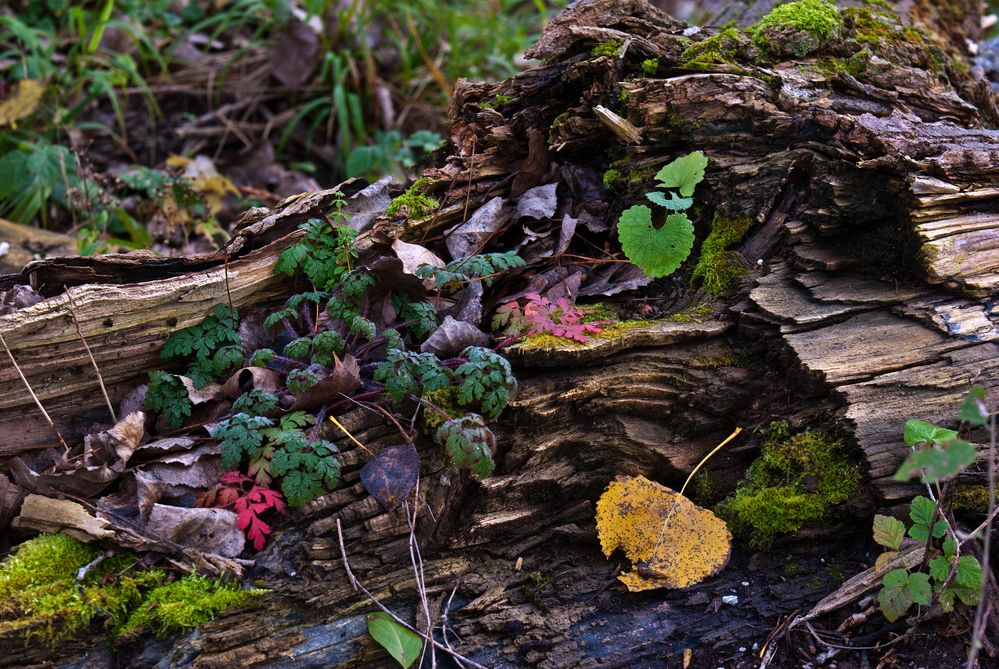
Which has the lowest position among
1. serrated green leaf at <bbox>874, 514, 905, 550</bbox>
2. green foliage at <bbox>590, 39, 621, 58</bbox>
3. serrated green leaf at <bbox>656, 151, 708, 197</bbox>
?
serrated green leaf at <bbox>874, 514, 905, 550</bbox>

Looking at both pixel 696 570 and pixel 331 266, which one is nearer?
pixel 696 570

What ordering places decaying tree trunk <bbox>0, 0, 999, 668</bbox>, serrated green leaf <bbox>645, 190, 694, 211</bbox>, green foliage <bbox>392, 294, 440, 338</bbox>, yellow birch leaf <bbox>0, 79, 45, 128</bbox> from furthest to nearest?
yellow birch leaf <bbox>0, 79, 45, 128</bbox> → serrated green leaf <bbox>645, 190, 694, 211</bbox> → green foliage <bbox>392, 294, 440, 338</bbox> → decaying tree trunk <bbox>0, 0, 999, 668</bbox>

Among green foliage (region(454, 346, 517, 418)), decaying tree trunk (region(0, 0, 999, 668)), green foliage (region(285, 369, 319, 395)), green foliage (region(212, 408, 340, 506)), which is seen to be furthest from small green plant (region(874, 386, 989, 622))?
green foliage (region(285, 369, 319, 395))

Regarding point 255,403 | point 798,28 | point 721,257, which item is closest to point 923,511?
point 721,257

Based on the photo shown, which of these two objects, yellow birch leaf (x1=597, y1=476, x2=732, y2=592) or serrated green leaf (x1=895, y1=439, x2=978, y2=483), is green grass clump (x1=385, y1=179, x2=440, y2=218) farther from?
serrated green leaf (x1=895, y1=439, x2=978, y2=483)

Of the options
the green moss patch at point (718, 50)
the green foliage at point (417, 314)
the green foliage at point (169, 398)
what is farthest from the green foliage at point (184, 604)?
the green moss patch at point (718, 50)

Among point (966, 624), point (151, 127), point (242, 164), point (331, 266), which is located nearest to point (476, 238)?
point (331, 266)

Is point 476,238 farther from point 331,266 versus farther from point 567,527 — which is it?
point 567,527
